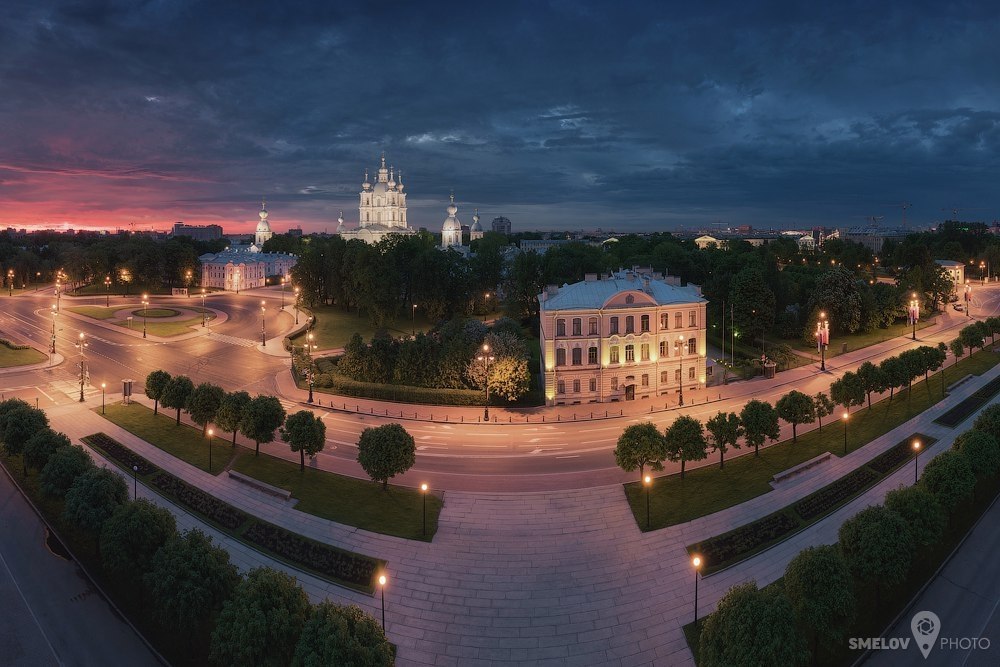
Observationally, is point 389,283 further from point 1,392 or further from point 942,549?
point 942,549

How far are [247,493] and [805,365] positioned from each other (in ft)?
181

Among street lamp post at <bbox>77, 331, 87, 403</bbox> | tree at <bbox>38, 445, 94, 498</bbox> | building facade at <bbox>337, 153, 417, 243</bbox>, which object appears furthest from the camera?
building facade at <bbox>337, 153, 417, 243</bbox>

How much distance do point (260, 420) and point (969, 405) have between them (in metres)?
52.7

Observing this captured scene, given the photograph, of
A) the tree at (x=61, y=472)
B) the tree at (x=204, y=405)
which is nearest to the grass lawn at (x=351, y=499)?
the tree at (x=204, y=405)

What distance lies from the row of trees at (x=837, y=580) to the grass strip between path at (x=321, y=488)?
15496 millimetres

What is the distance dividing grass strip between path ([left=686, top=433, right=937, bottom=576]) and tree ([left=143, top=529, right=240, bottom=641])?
795 inches

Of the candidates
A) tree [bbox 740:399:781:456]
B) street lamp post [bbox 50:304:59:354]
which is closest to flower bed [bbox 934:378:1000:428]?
tree [bbox 740:399:781:456]

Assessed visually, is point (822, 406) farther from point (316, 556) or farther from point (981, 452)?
point (316, 556)

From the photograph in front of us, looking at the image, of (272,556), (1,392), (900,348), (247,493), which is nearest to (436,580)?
(272,556)

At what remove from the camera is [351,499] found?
33.3m

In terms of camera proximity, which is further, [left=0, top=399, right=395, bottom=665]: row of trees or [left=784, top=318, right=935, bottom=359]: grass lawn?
[left=784, top=318, right=935, bottom=359]: grass lawn

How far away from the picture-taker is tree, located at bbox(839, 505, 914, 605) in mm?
22859

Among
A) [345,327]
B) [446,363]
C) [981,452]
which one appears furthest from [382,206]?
[981,452]

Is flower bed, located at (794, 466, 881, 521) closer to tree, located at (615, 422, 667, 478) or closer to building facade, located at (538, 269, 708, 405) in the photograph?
tree, located at (615, 422, 667, 478)
